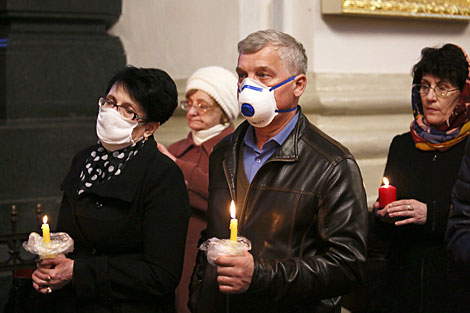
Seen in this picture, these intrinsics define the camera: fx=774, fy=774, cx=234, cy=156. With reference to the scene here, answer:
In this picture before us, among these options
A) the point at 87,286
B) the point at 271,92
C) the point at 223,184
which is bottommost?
the point at 87,286

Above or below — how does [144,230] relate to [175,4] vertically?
below

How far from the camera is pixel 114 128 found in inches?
125

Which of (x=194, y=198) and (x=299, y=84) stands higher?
(x=299, y=84)

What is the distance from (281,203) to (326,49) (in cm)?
248

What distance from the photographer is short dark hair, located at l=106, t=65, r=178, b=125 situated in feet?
10.6

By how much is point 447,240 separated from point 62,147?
8.72ft

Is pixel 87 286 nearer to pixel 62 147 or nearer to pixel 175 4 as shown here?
pixel 62 147

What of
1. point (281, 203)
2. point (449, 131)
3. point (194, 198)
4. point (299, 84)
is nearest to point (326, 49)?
point (449, 131)

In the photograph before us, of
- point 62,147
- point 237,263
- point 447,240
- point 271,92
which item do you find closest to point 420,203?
point 447,240

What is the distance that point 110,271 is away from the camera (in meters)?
3.01

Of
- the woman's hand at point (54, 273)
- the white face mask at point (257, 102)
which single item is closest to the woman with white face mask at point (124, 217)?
the woman's hand at point (54, 273)

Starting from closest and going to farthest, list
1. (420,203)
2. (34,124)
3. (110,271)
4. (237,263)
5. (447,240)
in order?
(237,263)
(447,240)
(110,271)
(420,203)
(34,124)

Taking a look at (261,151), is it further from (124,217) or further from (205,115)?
(205,115)

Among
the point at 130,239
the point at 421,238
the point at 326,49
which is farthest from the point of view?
the point at 326,49
